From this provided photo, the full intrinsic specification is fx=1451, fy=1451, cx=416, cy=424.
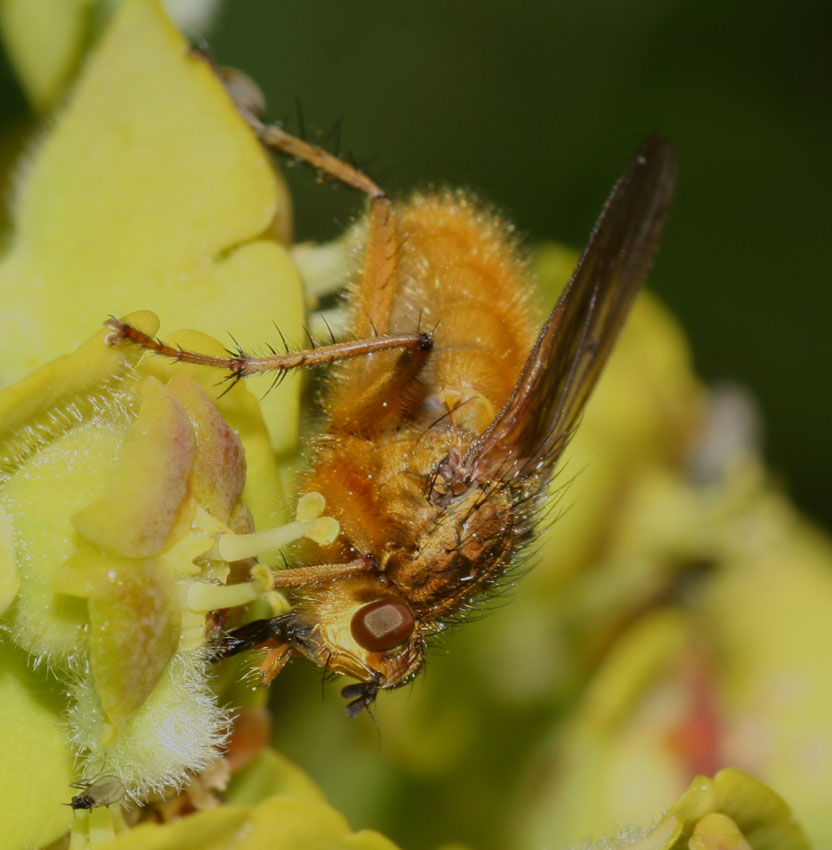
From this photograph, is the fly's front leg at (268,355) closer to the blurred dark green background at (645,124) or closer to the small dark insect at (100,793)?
the small dark insect at (100,793)

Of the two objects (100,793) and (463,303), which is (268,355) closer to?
(463,303)

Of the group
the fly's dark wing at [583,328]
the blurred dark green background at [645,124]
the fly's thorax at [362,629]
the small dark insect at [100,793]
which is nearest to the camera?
the small dark insect at [100,793]

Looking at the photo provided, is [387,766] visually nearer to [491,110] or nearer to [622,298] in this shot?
[622,298]

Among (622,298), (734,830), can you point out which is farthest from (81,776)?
(622,298)

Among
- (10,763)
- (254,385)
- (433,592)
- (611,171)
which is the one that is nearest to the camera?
(10,763)

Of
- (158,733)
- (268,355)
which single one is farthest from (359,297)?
(158,733)

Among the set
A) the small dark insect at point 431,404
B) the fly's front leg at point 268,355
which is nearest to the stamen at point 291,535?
the small dark insect at point 431,404

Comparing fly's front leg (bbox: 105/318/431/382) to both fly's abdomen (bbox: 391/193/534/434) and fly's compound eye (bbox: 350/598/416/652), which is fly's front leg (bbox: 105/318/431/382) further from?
fly's compound eye (bbox: 350/598/416/652)
